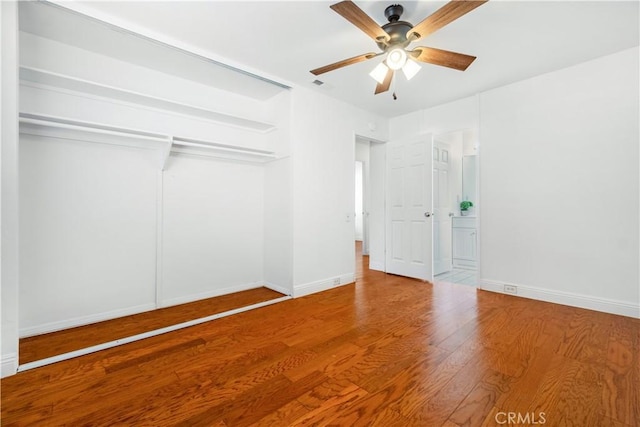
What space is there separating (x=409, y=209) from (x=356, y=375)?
302 centimetres

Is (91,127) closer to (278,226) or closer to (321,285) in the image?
(278,226)

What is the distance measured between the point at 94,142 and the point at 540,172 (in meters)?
4.75

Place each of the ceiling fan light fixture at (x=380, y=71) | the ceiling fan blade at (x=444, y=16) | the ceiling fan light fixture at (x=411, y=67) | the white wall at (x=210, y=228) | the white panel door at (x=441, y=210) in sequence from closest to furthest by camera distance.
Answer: the ceiling fan blade at (x=444, y=16), the ceiling fan light fixture at (x=411, y=67), the ceiling fan light fixture at (x=380, y=71), the white wall at (x=210, y=228), the white panel door at (x=441, y=210)

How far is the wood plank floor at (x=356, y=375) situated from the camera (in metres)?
1.41

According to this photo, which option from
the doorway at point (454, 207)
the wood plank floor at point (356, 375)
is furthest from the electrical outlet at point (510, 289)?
the doorway at point (454, 207)

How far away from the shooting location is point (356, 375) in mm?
1743

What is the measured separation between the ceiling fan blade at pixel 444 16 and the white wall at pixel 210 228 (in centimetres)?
250

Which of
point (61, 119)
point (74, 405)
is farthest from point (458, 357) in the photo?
point (61, 119)

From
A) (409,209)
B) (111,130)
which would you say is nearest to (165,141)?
(111,130)

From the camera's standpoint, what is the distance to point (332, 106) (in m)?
Result: 3.78

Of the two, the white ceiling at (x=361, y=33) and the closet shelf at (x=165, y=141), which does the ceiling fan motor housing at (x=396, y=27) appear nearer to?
the white ceiling at (x=361, y=33)

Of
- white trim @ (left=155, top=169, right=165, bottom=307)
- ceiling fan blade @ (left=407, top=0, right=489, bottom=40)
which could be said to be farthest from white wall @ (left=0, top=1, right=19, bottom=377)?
ceiling fan blade @ (left=407, top=0, right=489, bottom=40)

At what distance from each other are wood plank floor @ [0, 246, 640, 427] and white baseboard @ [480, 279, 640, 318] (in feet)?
0.45

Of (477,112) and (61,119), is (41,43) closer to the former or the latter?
(61,119)
